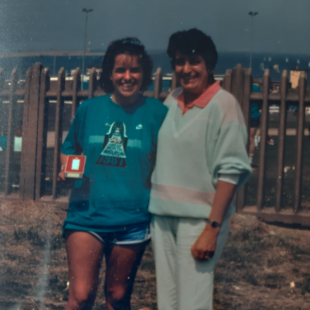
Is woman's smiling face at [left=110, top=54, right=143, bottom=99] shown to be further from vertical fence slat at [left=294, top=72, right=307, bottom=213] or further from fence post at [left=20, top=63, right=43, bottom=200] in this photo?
vertical fence slat at [left=294, top=72, right=307, bottom=213]

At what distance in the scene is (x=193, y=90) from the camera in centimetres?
197

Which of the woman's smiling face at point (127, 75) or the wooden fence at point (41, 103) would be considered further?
the wooden fence at point (41, 103)

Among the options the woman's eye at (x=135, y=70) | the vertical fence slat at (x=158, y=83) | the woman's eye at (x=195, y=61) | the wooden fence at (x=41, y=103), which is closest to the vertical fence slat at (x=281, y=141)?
the wooden fence at (x=41, y=103)

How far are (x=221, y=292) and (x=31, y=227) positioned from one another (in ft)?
3.96

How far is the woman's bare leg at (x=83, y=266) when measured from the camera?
6.81 feet

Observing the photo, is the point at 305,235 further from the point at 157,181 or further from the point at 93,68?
the point at 93,68

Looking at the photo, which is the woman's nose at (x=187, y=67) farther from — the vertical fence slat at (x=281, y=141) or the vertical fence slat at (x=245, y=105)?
the vertical fence slat at (x=281, y=141)

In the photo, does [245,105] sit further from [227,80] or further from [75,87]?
[75,87]

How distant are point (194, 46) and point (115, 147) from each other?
2.03 ft

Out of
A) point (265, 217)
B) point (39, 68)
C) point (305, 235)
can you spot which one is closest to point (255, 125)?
point (265, 217)

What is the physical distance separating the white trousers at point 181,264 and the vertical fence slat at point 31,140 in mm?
1013

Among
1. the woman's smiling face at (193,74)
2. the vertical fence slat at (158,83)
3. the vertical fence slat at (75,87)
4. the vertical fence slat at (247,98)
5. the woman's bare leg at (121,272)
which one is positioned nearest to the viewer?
the woman's smiling face at (193,74)

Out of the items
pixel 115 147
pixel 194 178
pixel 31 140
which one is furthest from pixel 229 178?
pixel 31 140

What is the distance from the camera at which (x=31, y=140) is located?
2699 millimetres
